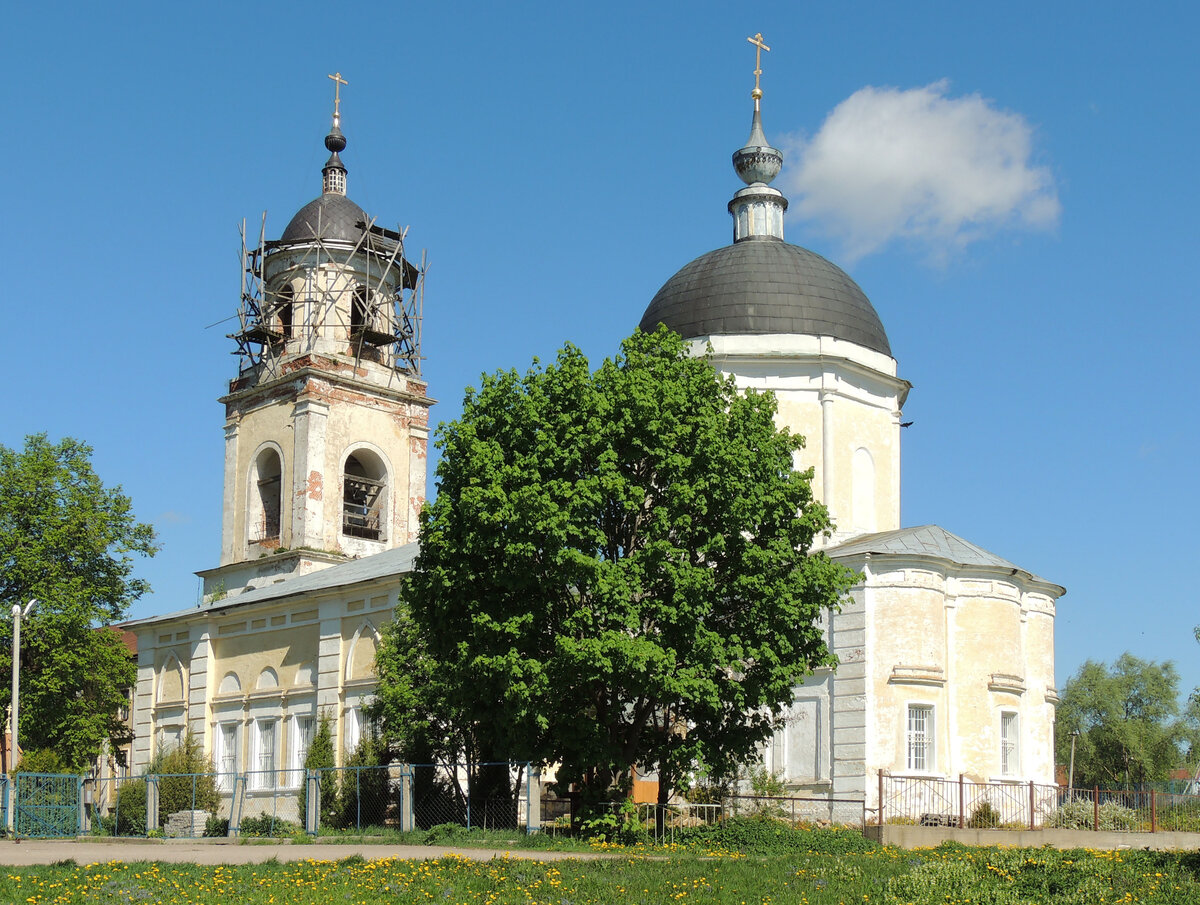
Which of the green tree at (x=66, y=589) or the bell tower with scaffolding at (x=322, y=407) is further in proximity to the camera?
the bell tower with scaffolding at (x=322, y=407)

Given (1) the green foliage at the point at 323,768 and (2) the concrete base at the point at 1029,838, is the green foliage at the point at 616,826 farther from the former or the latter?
(1) the green foliage at the point at 323,768

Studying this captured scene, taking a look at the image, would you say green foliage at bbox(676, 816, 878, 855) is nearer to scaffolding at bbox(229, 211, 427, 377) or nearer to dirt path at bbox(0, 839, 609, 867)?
dirt path at bbox(0, 839, 609, 867)

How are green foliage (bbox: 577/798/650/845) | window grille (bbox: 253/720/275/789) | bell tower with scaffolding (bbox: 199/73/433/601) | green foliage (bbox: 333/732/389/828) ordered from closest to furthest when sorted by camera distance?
green foliage (bbox: 577/798/650/845) → green foliage (bbox: 333/732/389/828) → window grille (bbox: 253/720/275/789) → bell tower with scaffolding (bbox: 199/73/433/601)

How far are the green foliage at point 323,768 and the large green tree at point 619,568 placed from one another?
813cm

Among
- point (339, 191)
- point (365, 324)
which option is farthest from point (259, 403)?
point (339, 191)

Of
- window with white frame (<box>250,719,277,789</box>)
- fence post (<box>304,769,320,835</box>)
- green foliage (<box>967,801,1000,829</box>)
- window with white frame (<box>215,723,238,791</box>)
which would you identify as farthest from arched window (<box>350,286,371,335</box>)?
green foliage (<box>967,801,1000,829</box>)

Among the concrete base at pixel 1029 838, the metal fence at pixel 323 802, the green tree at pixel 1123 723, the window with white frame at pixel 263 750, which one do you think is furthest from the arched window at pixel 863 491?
the green tree at pixel 1123 723

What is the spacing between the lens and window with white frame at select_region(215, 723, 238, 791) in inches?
1495

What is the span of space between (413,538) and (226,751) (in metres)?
11.1

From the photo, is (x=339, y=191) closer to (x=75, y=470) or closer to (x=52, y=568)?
(x=75, y=470)

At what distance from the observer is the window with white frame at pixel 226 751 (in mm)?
37969

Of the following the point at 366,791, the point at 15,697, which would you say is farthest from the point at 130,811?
the point at 366,791

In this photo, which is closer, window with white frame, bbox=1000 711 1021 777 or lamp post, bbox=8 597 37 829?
lamp post, bbox=8 597 37 829

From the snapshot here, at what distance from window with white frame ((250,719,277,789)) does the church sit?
0.06 metres
